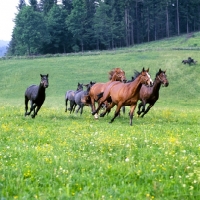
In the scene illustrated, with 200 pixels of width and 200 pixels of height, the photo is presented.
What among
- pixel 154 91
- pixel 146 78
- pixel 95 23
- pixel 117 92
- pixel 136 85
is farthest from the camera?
pixel 95 23

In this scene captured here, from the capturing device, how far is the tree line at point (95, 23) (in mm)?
94750

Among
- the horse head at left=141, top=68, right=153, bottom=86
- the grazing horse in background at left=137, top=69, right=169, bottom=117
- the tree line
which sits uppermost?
the tree line

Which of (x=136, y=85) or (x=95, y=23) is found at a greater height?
(x=95, y=23)

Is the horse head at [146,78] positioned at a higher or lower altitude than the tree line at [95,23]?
lower

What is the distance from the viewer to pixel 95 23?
102 meters

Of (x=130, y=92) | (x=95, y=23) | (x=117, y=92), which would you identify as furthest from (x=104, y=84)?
(x=95, y=23)

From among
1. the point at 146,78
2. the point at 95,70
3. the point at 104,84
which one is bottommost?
the point at 95,70

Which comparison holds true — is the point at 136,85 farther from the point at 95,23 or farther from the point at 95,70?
the point at 95,23

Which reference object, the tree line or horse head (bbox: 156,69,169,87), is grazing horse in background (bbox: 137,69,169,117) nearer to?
horse head (bbox: 156,69,169,87)

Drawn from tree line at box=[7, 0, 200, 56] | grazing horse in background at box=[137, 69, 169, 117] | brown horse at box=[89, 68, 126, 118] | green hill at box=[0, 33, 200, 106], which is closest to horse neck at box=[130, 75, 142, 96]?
grazing horse in background at box=[137, 69, 169, 117]

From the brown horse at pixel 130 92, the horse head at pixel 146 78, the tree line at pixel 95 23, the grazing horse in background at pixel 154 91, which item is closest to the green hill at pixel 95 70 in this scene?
the tree line at pixel 95 23

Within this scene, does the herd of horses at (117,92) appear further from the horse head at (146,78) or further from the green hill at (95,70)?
the green hill at (95,70)

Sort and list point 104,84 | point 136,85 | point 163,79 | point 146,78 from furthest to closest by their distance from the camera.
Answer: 1. point 104,84
2. point 163,79
3. point 136,85
4. point 146,78

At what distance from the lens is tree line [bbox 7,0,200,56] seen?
311ft
